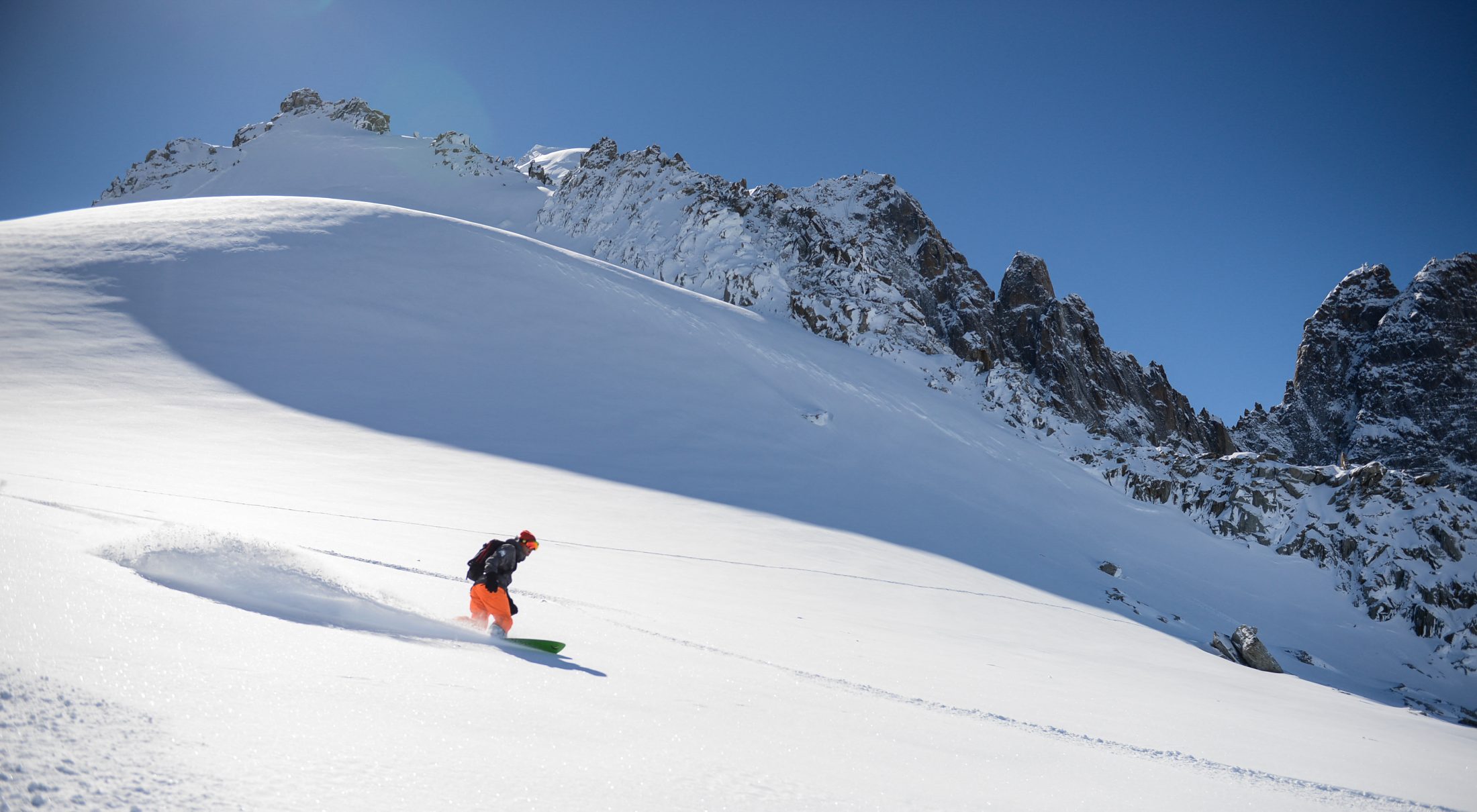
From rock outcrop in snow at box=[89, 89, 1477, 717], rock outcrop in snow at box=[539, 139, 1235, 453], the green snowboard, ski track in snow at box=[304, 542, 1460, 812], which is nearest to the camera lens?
ski track in snow at box=[304, 542, 1460, 812]

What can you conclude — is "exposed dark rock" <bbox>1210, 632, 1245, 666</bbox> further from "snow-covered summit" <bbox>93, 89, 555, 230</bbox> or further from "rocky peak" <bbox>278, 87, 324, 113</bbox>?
"rocky peak" <bbox>278, 87, 324, 113</bbox>

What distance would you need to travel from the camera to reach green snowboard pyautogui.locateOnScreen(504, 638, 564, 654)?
567 cm

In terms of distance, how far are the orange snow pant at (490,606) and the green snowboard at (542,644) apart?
0.55m

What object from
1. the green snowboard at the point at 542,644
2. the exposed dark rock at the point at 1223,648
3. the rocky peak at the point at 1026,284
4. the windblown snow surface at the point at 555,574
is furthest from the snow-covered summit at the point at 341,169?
the green snowboard at the point at 542,644

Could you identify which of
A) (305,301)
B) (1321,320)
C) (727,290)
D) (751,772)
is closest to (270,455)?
(305,301)

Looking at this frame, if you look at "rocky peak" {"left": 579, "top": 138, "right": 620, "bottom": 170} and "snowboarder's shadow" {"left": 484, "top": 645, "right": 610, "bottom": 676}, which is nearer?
"snowboarder's shadow" {"left": 484, "top": 645, "right": 610, "bottom": 676}

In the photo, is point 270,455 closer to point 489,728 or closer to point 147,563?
point 147,563

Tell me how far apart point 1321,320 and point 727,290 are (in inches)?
2687

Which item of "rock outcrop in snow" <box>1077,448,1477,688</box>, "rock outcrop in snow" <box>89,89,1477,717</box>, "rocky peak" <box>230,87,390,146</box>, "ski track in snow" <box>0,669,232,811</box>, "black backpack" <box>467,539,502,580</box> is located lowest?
"black backpack" <box>467,539,502,580</box>

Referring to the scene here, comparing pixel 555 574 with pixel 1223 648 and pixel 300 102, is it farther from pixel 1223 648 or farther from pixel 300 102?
pixel 300 102

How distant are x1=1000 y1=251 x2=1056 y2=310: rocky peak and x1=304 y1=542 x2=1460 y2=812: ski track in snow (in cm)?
7198

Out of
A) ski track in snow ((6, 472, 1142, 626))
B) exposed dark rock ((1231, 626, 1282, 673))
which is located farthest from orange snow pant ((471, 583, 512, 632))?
exposed dark rock ((1231, 626, 1282, 673))

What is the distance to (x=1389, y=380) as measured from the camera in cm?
6675

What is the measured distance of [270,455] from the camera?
1416cm
